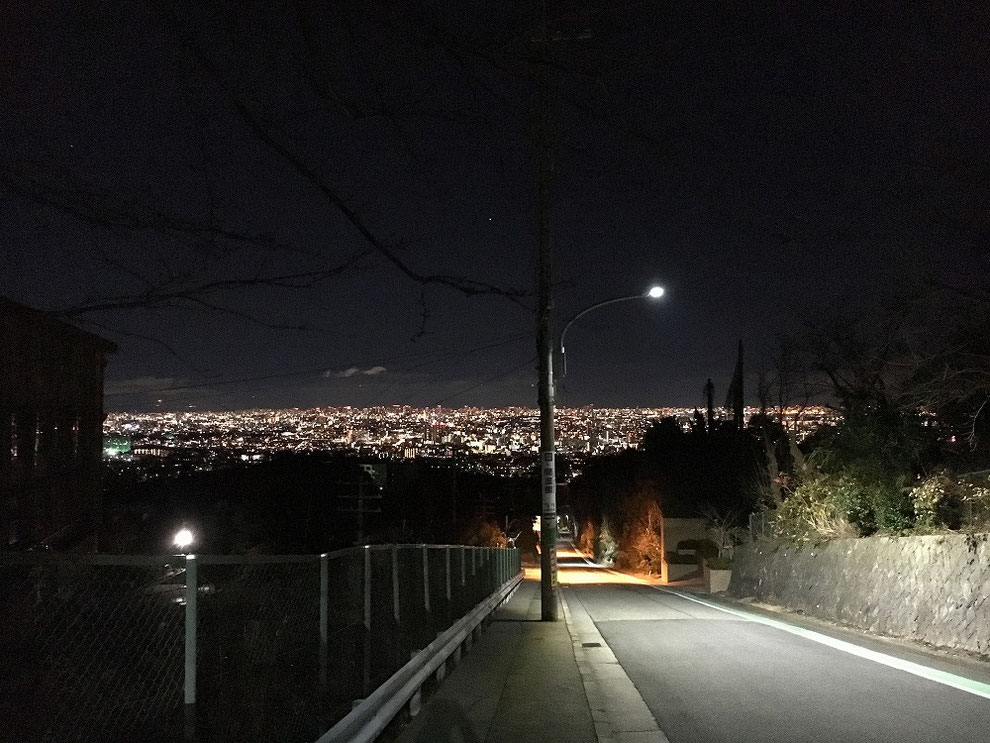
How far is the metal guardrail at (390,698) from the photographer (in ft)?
21.6

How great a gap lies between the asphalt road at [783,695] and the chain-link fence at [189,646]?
3090mm

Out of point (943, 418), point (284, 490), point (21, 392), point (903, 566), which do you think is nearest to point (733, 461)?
point (284, 490)

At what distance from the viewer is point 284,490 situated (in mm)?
69062

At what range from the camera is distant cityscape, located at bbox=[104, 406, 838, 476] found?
21859 mm

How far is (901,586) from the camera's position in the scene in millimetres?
16453

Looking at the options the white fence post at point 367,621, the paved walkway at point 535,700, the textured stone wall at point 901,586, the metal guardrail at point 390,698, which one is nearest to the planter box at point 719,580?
the textured stone wall at point 901,586

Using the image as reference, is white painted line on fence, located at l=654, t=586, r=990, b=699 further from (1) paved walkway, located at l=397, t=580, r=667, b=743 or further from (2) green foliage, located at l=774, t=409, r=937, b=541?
(1) paved walkway, located at l=397, t=580, r=667, b=743

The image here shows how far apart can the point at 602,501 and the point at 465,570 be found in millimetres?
76862

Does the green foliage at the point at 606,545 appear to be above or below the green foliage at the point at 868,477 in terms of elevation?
below

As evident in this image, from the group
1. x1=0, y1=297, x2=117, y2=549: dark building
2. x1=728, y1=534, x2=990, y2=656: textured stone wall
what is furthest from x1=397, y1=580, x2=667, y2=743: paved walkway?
x1=0, y1=297, x2=117, y2=549: dark building

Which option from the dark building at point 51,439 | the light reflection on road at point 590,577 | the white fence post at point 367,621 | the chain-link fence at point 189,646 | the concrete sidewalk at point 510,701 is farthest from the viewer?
the light reflection on road at point 590,577

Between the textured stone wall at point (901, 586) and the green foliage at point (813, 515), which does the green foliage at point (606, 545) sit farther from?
the textured stone wall at point (901, 586)

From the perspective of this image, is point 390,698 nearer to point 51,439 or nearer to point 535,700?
point 535,700

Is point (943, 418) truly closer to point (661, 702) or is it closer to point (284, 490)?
point (661, 702)
